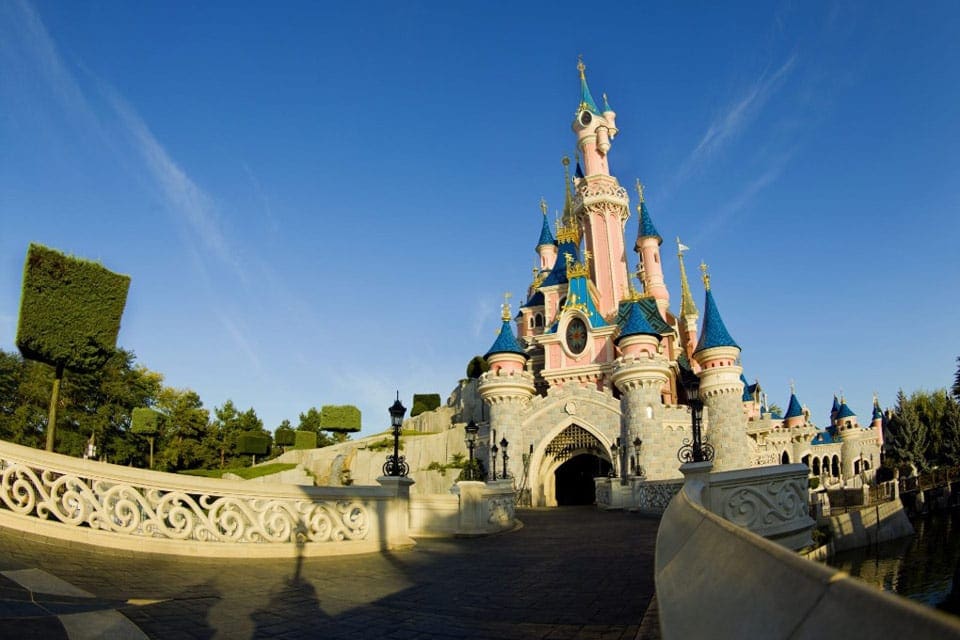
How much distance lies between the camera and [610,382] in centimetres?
3697

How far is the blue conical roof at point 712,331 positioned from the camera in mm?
32969

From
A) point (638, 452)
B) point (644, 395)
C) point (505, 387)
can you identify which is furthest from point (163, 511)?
point (505, 387)

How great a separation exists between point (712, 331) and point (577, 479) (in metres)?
14.2

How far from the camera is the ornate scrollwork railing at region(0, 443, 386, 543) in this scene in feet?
26.1

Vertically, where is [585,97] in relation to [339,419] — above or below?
above

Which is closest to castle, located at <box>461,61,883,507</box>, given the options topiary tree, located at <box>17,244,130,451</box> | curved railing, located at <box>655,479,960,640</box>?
topiary tree, located at <box>17,244,130,451</box>

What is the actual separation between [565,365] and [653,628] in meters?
34.7

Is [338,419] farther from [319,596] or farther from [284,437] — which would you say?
[319,596]

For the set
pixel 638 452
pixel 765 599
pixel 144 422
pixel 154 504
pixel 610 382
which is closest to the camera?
pixel 765 599

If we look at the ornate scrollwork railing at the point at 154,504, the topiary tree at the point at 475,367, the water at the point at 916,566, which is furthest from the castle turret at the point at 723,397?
the ornate scrollwork railing at the point at 154,504

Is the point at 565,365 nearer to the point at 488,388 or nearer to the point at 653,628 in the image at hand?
the point at 488,388

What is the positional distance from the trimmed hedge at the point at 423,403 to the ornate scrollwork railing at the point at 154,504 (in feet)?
145

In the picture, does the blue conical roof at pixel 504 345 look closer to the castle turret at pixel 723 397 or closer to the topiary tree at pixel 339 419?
the castle turret at pixel 723 397

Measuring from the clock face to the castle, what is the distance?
0.24 ft
